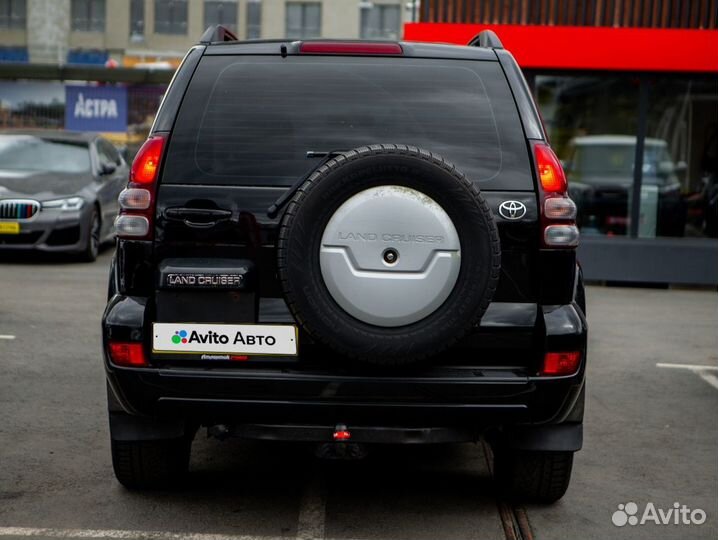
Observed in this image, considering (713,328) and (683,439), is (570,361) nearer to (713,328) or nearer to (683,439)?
(683,439)

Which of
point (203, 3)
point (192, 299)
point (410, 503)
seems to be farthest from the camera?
point (203, 3)

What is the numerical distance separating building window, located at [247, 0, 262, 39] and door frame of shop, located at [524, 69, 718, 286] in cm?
5491

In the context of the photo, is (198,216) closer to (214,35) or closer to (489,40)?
(214,35)

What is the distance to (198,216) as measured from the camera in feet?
13.5

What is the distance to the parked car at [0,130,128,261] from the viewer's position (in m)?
12.9

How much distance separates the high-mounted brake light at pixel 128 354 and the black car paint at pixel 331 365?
Answer: 23 mm

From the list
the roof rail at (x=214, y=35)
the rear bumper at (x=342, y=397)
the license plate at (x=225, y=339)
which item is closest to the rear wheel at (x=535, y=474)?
the rear bumper at (x=342, y=397)

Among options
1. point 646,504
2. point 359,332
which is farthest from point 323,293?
point 646,504

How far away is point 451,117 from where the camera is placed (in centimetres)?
425

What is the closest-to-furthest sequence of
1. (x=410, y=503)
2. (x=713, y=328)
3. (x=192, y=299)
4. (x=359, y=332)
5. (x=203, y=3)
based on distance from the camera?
(x=359, y=332) → (x=192, y=299) → (x=410, y=503) → (x=713, y=328) → (x=203, y=3)

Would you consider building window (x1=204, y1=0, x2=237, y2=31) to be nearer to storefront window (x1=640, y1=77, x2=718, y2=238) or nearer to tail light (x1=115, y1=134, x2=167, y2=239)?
storefront window (x1=640, y1=77, x2=718, y2=238)

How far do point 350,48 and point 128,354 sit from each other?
142cm

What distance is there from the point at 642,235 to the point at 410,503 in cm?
1018

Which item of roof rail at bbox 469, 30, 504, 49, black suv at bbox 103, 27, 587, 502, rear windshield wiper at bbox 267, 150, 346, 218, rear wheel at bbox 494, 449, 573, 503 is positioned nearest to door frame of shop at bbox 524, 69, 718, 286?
roof rail at bbox 469, 30, 504, 49
